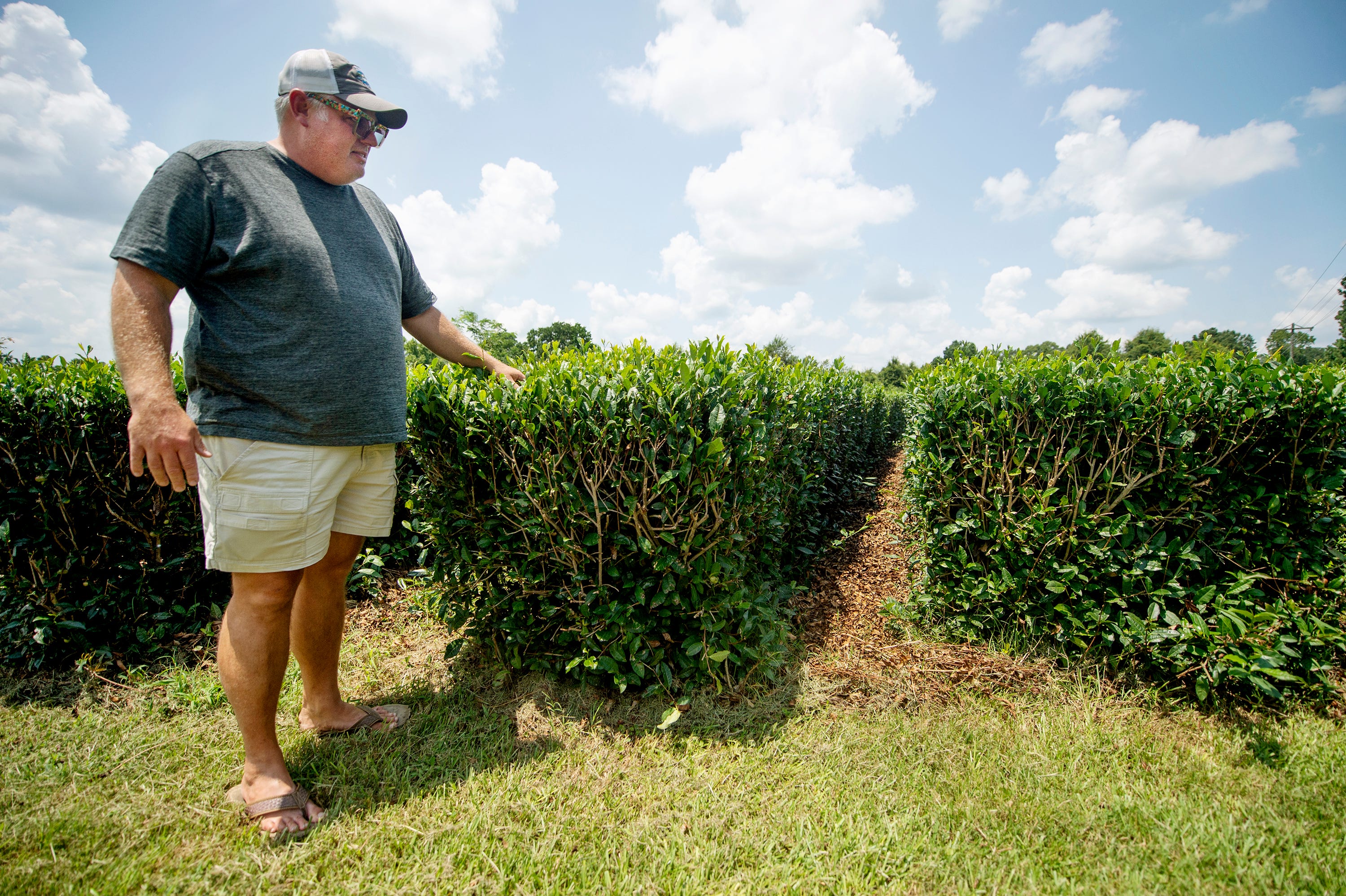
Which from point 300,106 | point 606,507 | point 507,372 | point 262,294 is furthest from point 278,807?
point 300,106

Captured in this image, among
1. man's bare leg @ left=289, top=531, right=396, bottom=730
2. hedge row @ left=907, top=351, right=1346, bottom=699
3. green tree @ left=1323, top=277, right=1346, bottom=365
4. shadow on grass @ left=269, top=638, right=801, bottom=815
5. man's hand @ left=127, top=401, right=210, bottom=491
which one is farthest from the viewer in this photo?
green tree @ left=1323, top=277, right=1346, bottom=365

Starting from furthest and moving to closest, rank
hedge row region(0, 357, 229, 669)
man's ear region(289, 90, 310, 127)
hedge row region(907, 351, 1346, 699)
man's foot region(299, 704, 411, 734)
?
hedge row region(0, 357, 229, 669) → hedge row region(907, 351, 1346, 699) → man's foot region(299, 704, 411, 734) → man's ear region(289, 90, 310, 127)

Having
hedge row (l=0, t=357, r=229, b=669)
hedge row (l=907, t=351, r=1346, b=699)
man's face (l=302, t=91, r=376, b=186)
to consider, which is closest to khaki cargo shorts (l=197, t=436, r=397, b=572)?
man's face (l=302, t=91, r=376, b=186)

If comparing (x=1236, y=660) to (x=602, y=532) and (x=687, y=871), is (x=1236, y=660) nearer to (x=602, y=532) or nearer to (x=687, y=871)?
(x=687, y=871)

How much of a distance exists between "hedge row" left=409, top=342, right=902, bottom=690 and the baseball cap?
1.13m

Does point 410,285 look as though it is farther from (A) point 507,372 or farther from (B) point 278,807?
(B) point 278,807

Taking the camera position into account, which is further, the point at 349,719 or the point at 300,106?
the point at 349,719

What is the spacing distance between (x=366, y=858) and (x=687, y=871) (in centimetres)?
107

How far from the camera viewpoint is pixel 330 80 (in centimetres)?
214

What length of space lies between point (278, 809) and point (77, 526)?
241 cm

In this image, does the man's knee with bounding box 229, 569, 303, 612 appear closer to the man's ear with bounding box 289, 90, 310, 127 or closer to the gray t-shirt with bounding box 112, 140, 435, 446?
the gray t-shirt with bounding box 112, 140, 435, 446

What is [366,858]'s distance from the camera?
74.7 inches

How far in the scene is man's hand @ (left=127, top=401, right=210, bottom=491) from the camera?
1.76 metres

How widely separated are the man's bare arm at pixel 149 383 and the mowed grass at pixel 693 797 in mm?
1305
